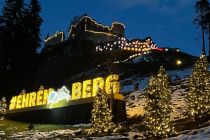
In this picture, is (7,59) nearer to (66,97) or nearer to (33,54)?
(33,54)

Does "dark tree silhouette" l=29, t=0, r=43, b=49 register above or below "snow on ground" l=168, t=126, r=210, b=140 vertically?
above

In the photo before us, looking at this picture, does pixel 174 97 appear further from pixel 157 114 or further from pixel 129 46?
pixel 129 46

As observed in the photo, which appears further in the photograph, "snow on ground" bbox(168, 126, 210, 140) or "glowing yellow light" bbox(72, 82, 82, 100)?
"glowing yellow light" bbox(72, 82, 82, 100)

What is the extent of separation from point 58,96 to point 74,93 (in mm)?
2738

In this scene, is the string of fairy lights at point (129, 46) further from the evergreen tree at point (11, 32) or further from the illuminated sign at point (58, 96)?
the illuminated sign at point (58, 96)

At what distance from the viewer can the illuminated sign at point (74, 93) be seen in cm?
3753

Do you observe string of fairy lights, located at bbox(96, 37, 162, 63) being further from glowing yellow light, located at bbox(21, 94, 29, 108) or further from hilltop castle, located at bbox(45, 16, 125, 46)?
glowing yellow light, located at bbox(21, 94, 29, 108)

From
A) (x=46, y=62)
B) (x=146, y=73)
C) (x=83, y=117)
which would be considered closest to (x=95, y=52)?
(x=46, y=62)

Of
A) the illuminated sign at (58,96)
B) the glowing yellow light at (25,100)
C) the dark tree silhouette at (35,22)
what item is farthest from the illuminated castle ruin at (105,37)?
the illuminated sign at (58,96)

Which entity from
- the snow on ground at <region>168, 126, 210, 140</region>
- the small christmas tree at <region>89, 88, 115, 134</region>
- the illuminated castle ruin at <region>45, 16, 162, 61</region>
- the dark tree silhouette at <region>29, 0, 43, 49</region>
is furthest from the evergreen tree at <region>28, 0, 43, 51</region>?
the snow on ground at <region>168, 126, 210, 140</region>

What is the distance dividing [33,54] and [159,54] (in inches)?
952

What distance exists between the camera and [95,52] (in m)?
85.9

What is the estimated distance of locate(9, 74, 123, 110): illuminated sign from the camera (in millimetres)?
37531

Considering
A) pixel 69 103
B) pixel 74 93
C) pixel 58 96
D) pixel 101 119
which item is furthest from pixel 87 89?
pixel 101 119
